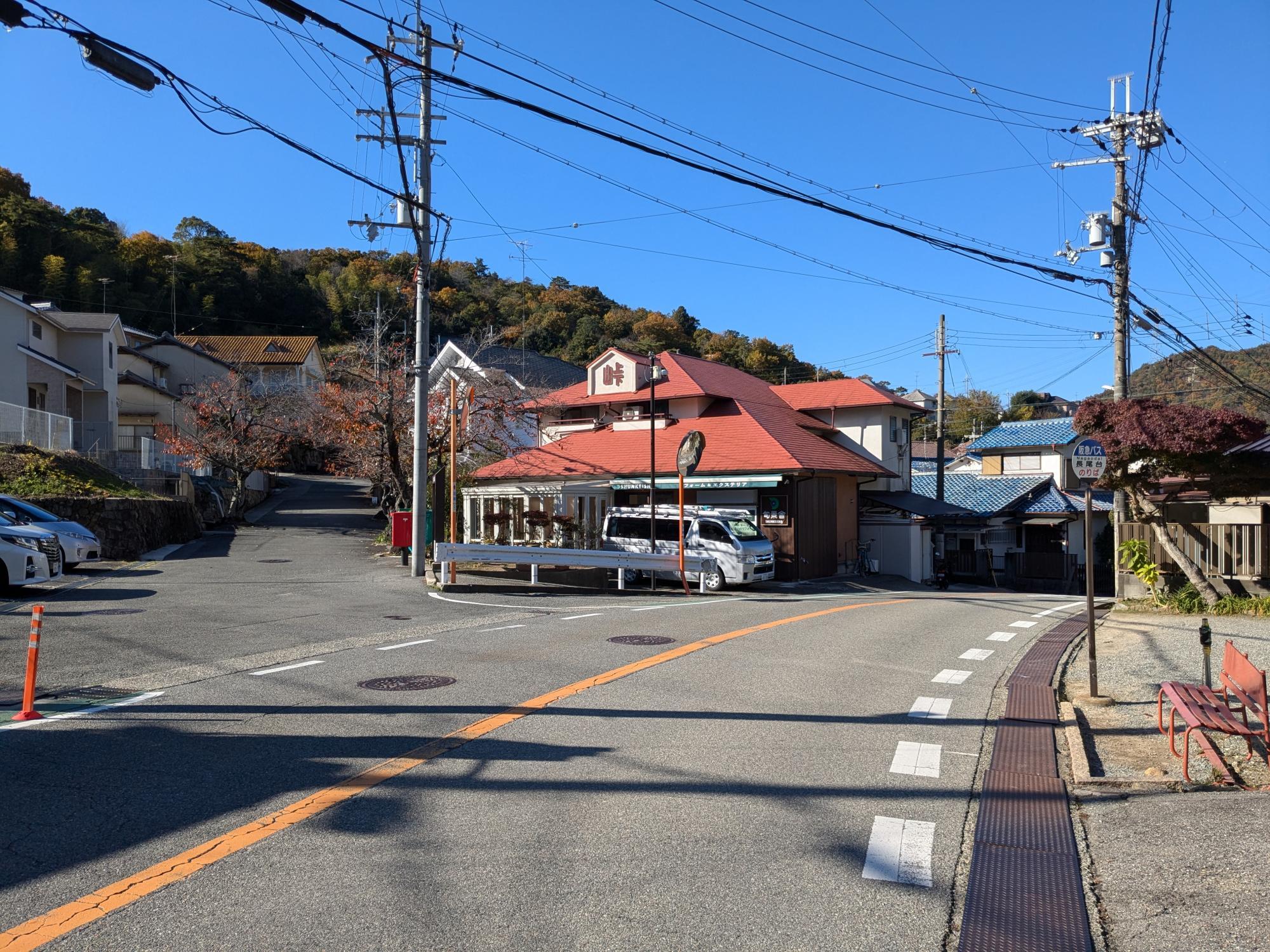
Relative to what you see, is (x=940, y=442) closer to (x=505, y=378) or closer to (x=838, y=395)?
(x=838, y=395)

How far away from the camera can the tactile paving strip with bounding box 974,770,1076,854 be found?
5.17 m

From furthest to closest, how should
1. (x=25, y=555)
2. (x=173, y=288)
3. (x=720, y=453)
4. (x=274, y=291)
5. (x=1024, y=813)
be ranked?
1. (x=274, y=291)
2. (x=173, y=288)
3. (x=720, y=453)
4. (x=25, y=555)
5. (x=1024, y=813)

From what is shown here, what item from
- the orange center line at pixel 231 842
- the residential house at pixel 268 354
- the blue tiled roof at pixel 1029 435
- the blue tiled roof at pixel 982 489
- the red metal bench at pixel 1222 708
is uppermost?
the residential house at pixel 268 354

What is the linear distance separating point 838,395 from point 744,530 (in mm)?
14256

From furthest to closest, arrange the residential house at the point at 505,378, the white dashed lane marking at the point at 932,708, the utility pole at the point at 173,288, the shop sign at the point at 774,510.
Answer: the utility pole at the point at 173,288 → the residential house at the point at 505,378 → the shop sign at the point at 774,510 → the white dashed lane marking at the point at 932,708

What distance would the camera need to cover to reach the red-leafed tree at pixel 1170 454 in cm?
1485

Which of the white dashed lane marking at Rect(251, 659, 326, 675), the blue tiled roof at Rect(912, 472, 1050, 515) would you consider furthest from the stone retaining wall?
the blue tiled roof at Rect(912, 472, 1050, 515)

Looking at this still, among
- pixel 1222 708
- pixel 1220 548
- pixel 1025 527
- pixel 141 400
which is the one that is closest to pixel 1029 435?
pixel 1025 527

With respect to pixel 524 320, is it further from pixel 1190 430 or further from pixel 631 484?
pixel 1190 430

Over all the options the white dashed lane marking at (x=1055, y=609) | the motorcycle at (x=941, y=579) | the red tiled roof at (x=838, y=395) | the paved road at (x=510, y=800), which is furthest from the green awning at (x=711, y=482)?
the paved road at (x=510, y=800)

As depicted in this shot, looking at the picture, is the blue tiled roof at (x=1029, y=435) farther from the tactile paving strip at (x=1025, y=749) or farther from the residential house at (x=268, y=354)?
the residential house at (x=268, y=354)

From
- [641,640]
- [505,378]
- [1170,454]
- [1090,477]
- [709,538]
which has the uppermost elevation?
[505,378]

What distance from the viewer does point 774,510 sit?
26609mm

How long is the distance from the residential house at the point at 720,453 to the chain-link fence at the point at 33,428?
1217 cm
